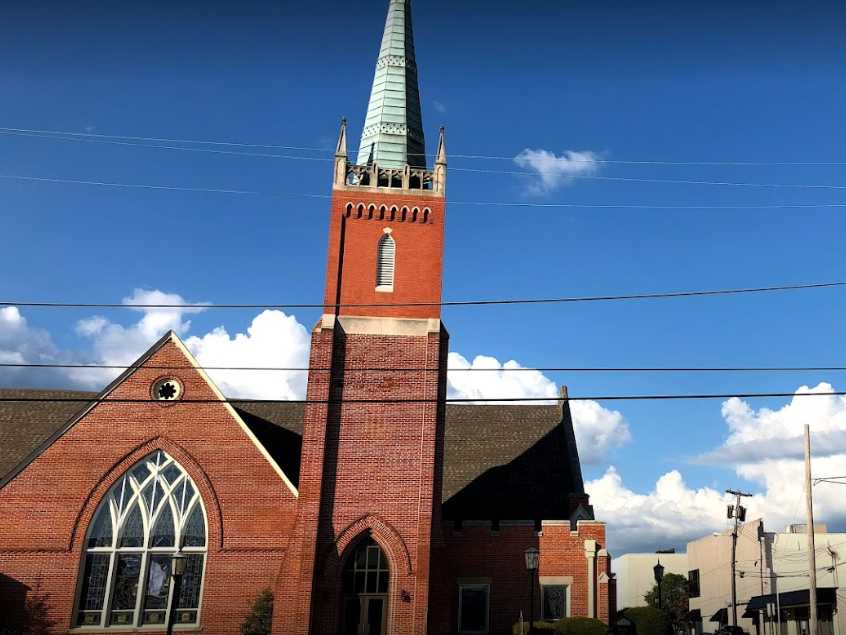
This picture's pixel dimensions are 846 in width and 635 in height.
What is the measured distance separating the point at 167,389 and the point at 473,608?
1262cm

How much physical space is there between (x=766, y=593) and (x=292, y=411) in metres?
33.5

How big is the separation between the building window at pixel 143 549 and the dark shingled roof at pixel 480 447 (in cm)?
442

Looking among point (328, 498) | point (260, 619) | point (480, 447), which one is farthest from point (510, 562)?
point (260, 619)

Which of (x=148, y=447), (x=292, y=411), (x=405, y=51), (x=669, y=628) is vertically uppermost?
(x=405, y=51)

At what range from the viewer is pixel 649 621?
30.2 meters

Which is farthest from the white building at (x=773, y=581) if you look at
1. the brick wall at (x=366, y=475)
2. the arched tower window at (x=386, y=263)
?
the arched tower window at (x=386, y=263)

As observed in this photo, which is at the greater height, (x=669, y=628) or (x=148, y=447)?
(x=148, y=447)

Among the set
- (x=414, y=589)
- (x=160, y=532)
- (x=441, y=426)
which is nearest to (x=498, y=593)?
(x=414, y=589)

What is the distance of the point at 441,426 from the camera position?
28344 millimetres

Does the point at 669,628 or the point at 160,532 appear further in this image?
the point at 669,628

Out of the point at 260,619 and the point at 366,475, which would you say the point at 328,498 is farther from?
the point at 260,619

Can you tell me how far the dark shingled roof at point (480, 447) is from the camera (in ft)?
107

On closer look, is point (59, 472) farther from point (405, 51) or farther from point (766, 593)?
point (766, 593)

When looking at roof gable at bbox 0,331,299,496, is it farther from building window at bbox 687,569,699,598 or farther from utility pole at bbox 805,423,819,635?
building window at bbox 687,569,699,598
